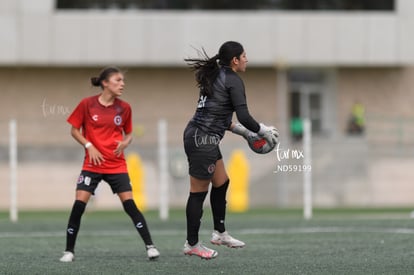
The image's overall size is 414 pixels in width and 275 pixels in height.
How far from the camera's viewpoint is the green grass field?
387 inches

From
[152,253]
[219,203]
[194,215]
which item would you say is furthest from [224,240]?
[152,253]

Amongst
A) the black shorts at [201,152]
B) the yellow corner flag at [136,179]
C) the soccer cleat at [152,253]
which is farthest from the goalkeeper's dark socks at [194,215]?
the yellow corner flag at [136,179]

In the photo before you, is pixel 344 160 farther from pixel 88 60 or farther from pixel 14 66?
pixel 14 66

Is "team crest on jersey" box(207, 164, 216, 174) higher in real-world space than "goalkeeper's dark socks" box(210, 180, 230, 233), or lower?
higher

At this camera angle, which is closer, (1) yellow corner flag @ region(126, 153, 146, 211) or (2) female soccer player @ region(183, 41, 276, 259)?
(2) female soccer player @ region(183, 41, 276, 259)

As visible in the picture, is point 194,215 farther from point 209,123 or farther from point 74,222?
point 74,222

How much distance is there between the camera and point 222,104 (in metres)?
9.98

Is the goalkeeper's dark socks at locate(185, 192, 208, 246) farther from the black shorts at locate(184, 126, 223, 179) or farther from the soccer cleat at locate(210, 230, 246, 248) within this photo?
the soccer cleat at locate(210, 230, 246, 248)

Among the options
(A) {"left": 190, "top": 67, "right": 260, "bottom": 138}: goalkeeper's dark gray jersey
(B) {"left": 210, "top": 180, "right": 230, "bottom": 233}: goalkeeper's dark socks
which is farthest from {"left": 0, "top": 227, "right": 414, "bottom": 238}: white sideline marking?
(A) {"left": 190, "top": 67, "right": 260, "bottom": 138}: goalkeeper's dark gray jersey

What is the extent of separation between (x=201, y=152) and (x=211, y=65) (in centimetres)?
84

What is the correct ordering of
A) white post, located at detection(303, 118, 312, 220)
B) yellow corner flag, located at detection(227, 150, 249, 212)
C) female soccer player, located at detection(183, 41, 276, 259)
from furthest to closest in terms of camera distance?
yellow corner flag, located at detection(227, 150, 249, 212), white post, located at detection(303, 118, 312, 220), female soccer player, located at detection(183, 41, 276, 259)

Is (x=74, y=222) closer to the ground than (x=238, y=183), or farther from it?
farther from it

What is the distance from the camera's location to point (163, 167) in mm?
21734

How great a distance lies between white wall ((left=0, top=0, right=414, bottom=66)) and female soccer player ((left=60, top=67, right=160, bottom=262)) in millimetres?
20950
